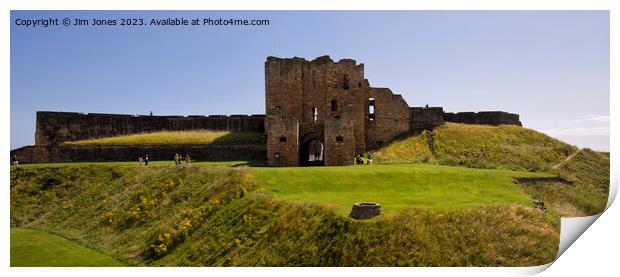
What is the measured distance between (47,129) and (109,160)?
17.8ft

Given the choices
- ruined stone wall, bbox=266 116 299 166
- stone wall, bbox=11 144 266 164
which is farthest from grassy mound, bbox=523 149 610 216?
stone wall, bbox=11 144 266 164

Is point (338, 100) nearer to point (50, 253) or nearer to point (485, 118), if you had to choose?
point (485, 118)

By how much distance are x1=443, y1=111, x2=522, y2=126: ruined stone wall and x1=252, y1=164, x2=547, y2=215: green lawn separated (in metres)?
14.7

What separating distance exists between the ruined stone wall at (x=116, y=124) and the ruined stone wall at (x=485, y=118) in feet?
50.2

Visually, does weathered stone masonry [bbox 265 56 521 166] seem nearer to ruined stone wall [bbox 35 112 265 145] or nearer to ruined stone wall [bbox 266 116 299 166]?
ruined stone wall [bbox 266 116 299 166]

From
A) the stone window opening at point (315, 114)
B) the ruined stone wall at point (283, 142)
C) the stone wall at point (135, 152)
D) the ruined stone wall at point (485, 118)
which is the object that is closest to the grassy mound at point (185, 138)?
the stone wall at point (135, 152)

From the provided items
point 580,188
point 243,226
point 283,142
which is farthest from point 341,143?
point 580,188

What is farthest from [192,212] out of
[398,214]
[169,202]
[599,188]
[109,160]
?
[599,188]

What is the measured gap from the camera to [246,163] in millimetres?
30062

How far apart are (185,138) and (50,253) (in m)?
17.0

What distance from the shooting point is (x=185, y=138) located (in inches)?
1399

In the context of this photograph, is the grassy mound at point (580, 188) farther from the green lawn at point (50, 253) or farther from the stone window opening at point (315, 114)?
the green lawn at point (50, 253)

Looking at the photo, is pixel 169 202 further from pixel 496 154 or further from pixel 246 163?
pixel 496 154

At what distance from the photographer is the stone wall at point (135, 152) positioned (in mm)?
33344
